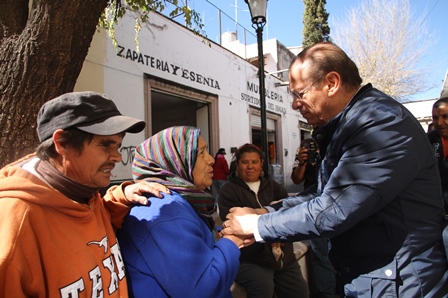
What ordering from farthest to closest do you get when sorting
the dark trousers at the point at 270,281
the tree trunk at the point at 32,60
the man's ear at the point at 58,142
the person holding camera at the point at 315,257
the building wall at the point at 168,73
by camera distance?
the building wall at the point at 168,73, the person holding camera at the point at 315,257, the dark trousers at the point at 270,281, the tree trunk at the point at 32,60, the man's ear at the point at 58,142

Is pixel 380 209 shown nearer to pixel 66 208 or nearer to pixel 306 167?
pixel 66 208

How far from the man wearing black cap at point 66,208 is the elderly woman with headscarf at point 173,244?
0.26 feet

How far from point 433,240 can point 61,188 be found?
1.66 metres

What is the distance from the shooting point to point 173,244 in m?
1.32

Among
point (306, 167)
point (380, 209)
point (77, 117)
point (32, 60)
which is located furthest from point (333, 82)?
point (306, 167)

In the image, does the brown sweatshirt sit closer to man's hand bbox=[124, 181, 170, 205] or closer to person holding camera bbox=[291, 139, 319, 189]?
man's hand bbox=[124, 181, 170, 205]

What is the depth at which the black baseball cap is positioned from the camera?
1229 mm

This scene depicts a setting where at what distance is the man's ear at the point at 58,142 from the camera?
1.22m

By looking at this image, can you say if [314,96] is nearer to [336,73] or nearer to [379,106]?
[336,73]

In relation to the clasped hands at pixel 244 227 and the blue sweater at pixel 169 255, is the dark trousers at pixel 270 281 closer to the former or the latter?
the clasped hands at pixel 244 227

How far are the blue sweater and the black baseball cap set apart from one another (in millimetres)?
434

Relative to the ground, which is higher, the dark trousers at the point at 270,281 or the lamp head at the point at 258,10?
the lamp head at the point at 258,10

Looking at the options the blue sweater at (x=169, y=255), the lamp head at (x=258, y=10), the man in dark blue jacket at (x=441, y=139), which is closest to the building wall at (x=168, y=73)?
the lamp head at (x=258, y=10)

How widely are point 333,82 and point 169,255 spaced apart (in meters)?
1.22
